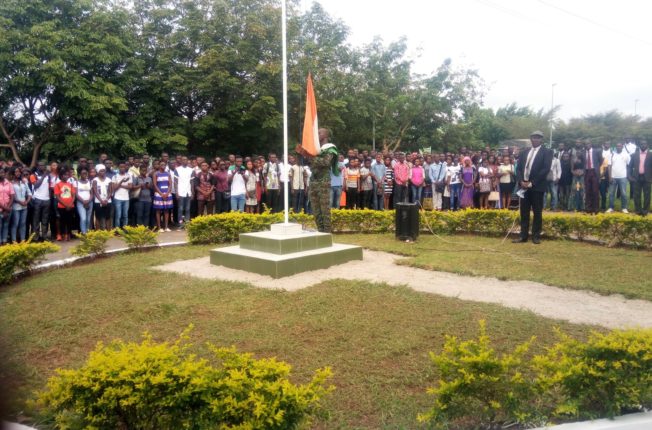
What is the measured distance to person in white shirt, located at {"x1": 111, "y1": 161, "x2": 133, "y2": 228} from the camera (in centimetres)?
1138

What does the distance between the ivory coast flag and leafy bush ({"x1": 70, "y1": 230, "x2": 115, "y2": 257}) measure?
3.82 m

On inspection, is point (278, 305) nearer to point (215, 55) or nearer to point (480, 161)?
point (480, 161)

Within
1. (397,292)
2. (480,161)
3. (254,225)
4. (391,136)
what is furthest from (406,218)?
(391,136)

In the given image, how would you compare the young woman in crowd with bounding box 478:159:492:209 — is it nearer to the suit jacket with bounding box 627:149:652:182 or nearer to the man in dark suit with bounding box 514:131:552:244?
the suit jacket with bounding box 627:149:652:182

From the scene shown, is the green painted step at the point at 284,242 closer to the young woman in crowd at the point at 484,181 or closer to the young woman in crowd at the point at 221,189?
the young woman in crowd at the point at 221,189

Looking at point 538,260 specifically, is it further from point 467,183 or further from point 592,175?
point 592,175

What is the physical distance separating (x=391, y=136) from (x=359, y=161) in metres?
14.0

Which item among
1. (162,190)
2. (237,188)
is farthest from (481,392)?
(237,188)

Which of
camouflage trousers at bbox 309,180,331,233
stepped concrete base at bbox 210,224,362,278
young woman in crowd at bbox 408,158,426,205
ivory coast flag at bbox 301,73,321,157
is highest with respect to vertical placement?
ivory coast flag at bbox 301,73,321,157

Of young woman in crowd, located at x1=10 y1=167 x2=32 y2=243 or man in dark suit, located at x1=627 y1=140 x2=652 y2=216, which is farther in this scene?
man in dark suit, located at x1=627 y1=140 x2=652 y2=216

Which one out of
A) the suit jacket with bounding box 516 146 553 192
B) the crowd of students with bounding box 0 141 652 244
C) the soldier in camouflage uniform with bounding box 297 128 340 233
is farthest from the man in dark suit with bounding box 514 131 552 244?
the crowd of students with bounding box 0 141 652 244

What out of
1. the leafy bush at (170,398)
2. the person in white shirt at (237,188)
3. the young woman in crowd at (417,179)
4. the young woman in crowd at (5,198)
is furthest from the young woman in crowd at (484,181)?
the leafy bush at (170,398)

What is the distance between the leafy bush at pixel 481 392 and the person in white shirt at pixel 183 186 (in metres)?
10.3

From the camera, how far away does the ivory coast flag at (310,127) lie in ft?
28.1
